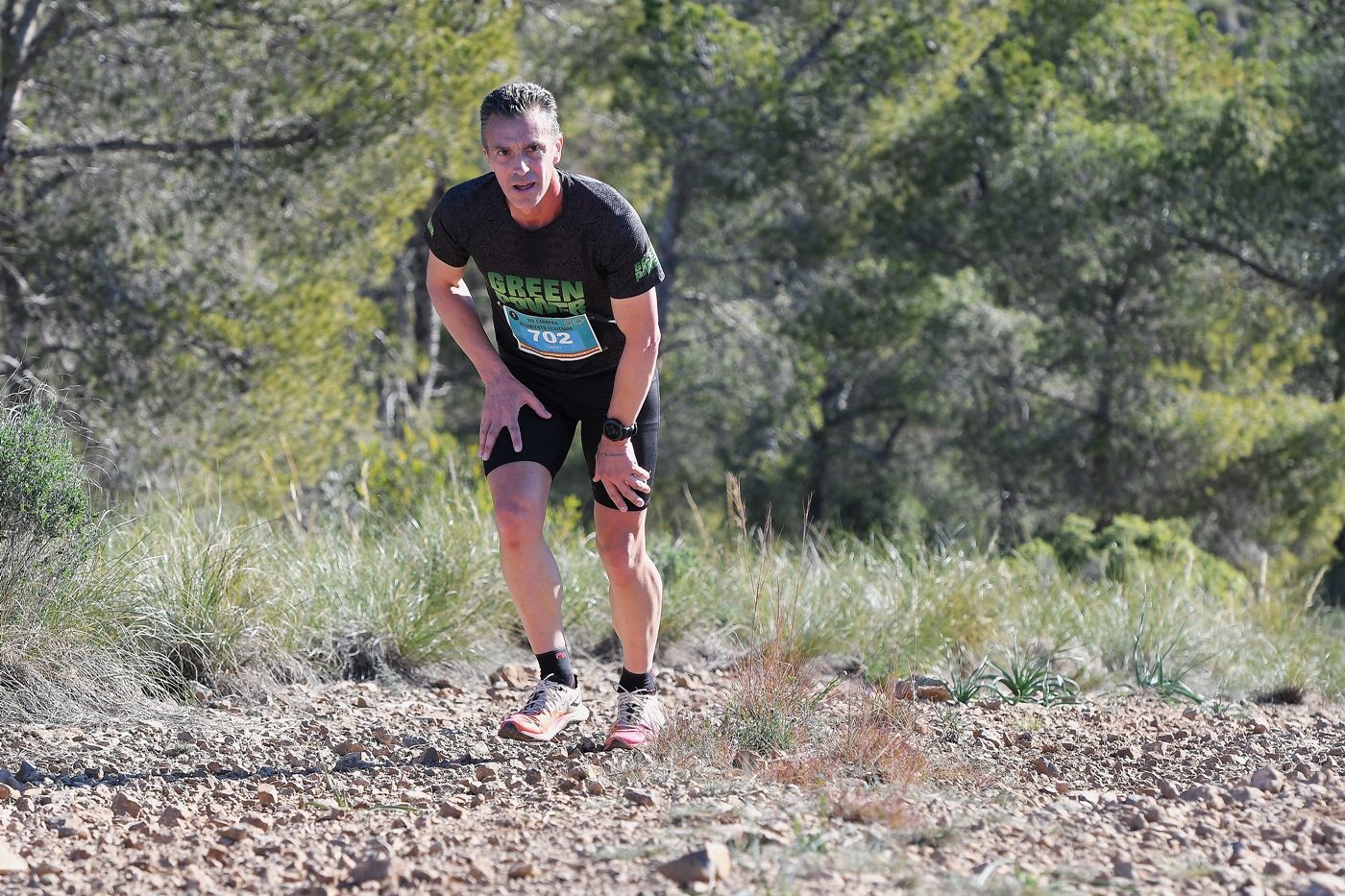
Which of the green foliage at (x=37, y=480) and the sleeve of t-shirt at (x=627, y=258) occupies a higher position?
the sleeve of t-shirt at (x=627, y=258)

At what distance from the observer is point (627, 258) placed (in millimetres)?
3758

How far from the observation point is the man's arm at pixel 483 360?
13.1 ft

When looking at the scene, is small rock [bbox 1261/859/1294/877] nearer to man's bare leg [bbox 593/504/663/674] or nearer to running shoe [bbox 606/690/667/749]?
running shoe [bbox 606/690/667/749]

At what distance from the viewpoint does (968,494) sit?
17344mm

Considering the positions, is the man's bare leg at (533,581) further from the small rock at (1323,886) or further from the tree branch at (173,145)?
the tree branch at (173,145)

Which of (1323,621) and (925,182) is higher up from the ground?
(925,182)

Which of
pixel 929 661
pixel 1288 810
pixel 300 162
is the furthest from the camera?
pixel 300 162

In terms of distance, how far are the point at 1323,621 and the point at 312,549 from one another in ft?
16.4

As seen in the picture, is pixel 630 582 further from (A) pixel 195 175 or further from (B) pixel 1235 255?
(B) pixel 1235 255

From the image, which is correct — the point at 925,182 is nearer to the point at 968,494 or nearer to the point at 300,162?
the point at 968,494

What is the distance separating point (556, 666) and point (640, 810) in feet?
3.11

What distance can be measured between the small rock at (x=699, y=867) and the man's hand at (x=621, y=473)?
1.34 metres

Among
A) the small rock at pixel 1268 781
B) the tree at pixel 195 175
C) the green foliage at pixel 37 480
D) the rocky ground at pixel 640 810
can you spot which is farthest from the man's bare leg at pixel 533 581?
the tree at pixel 195 175

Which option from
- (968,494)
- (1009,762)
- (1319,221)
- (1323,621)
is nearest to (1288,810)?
(1009,762)
